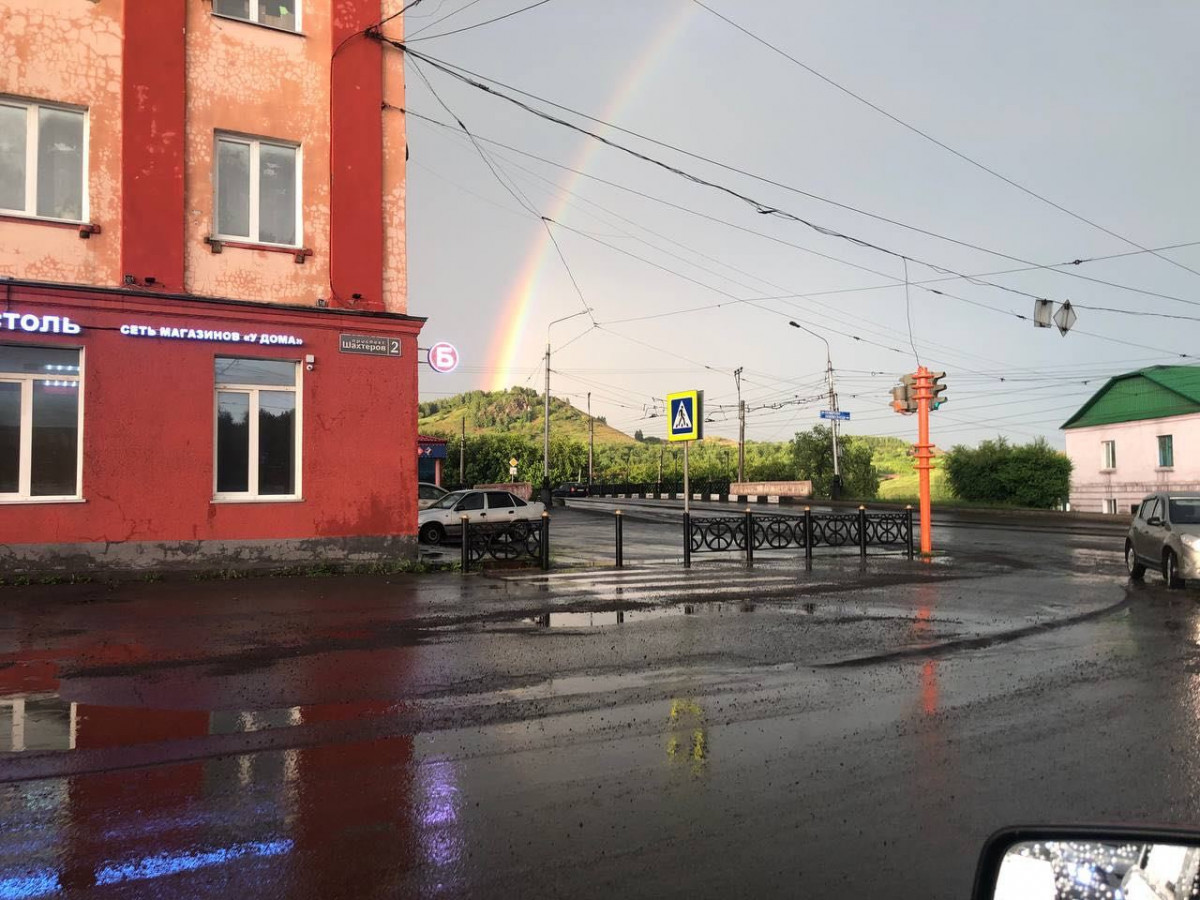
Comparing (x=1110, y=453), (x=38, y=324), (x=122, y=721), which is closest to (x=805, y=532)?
(x=38, y=324)

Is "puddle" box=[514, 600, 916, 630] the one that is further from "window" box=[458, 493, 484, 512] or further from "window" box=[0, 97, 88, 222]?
"window" box=[458, 493, 484, 512]

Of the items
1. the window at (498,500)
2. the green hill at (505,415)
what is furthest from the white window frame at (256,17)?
the green hill at (505,415)

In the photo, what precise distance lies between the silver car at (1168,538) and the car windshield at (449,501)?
635 inches

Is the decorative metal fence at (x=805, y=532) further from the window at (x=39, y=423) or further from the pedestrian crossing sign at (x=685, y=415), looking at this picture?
the window at (x=39, y=423)

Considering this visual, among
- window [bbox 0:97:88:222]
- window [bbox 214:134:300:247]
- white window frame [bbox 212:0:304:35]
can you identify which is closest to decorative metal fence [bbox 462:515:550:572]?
window [bbox 214:134:300:247]

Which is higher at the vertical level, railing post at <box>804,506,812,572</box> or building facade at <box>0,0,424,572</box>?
building facade at <box>0,0,424,572</box>

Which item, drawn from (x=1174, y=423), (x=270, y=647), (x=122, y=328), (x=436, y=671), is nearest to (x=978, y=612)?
(x=436, y=671)

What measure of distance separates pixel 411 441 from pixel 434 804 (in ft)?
41.4

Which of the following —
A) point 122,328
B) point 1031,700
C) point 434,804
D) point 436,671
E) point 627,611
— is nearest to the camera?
point 434,804

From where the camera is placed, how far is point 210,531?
1495 centimetres

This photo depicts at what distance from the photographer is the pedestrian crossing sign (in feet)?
62.4

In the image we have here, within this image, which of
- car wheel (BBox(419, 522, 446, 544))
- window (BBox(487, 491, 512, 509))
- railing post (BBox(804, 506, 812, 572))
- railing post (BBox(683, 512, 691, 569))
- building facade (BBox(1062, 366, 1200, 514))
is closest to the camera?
railing post (BBox(683, 512, 691, 569))

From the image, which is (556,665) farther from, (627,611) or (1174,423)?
(1174,423)

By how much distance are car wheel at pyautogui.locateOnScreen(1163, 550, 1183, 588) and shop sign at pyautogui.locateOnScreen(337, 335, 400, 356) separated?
13.9 meters
